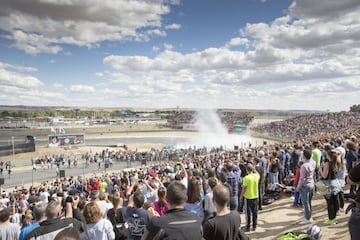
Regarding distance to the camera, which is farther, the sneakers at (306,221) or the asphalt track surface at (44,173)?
the asphalt track surface at (44,173)

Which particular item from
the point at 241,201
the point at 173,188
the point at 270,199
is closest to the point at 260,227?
the point at 241,201

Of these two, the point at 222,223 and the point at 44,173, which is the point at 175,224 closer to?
the point at 222,223

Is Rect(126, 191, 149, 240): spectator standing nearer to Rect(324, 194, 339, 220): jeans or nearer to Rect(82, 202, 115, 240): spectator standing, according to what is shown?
Rect(82, 202, 115, 240): spectator standing

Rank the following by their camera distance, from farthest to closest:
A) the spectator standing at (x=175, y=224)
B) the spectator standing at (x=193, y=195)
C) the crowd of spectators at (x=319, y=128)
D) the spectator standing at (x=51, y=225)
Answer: the crowd of spectators at (x=319, y=128)
the spectator standing at (x=193, y=195)
the spectator standing at (x=51, y=225)
the spectator standing at (x=175, y=224)

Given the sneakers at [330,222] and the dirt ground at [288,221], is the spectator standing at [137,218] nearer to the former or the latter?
the dirt ground at [288,221]

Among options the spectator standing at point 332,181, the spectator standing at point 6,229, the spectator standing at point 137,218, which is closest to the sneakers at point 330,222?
the spectator standing at point 332,181

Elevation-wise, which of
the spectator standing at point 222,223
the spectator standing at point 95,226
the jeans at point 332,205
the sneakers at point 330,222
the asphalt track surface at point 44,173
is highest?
the spectator standing at point 222,223

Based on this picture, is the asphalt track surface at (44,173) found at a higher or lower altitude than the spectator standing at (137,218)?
lower

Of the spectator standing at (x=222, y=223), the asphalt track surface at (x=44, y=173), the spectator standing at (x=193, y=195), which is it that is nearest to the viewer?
the spectator standing at (x=222, y=223)

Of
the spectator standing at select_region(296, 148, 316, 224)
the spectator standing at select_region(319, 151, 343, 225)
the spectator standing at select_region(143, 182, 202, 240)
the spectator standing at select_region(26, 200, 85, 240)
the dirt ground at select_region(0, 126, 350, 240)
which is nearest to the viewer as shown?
the spectator standing at select_region(143, 182, 202, 240)

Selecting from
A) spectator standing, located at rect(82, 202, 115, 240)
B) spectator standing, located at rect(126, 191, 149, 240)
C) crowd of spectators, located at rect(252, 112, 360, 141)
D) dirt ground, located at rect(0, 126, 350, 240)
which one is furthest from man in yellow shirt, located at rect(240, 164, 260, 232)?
crowd of spectators, located at rect(252, 112, 360, 141)

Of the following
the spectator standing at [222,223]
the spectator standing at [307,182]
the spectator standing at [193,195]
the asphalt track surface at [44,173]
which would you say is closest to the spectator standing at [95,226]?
the spectator standing at [193,195]

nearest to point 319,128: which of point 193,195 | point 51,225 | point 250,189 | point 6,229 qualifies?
point 250,189

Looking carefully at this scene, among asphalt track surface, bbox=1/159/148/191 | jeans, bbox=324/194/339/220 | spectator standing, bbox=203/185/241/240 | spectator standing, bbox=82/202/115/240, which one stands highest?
spectator standing, bbox=203/185/241/240
